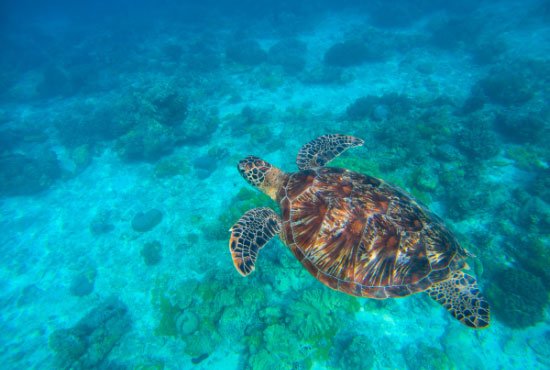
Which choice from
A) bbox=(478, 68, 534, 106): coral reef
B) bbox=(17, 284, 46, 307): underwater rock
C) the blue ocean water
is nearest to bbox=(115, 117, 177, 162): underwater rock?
the blue ocean water

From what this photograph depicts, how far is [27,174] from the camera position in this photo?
13641 millimetres

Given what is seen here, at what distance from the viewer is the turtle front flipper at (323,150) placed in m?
6.11

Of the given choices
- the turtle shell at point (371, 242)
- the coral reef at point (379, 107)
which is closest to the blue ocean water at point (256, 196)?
the coral reef at point (379, 107)

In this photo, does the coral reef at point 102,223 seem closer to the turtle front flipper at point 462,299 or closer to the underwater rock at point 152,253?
the underwater rock at point 152,253

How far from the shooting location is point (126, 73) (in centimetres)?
2383

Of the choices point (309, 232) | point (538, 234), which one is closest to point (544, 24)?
point (538, 234)

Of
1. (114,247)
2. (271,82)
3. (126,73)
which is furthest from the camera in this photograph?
(126,73)

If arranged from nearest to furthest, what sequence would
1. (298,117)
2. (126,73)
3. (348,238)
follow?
(348,238)
(298,117)
(126,73)

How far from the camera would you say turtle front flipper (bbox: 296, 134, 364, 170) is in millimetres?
6109

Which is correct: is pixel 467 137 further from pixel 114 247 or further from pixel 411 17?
pixel 411 17

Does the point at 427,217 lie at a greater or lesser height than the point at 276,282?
greater

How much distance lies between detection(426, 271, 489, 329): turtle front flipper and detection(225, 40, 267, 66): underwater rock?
72.6 feet

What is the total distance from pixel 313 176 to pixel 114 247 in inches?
364

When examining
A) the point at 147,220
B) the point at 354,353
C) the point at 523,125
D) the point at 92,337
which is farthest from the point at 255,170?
the point at 523,125
